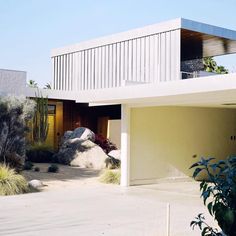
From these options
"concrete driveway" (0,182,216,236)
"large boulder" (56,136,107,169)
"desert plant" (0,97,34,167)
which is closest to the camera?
"concrete driveway" (0,182,216,236)

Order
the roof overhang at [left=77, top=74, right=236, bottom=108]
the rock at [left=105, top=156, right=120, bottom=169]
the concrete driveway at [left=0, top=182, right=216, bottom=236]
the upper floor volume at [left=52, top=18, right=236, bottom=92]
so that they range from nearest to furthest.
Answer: the concrete driveway at [left=0, top=182, right=216, bottom=236]
the roof overhang at [left=77, top=74, right=236, bottom=108]
the rock at [left=105, top=156, right=120, bottom=169]
the upper floor volume at [left=52, top=18, right=236, bottom=92]

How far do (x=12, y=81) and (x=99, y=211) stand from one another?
38.7 feet

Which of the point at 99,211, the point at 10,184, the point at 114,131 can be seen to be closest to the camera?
the point at 99,211

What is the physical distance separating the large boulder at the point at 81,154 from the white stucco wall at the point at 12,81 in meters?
3.26

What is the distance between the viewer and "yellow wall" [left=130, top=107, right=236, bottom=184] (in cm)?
1449

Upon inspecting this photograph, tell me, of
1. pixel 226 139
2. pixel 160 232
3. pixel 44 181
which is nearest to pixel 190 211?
pixel 160 232

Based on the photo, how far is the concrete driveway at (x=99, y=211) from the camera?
770 cm

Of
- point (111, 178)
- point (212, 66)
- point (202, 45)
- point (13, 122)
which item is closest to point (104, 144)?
point (111, 178)

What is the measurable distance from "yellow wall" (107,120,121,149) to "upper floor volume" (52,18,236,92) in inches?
91.4

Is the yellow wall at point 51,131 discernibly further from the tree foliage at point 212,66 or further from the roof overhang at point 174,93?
the tree foliage at point 212,66

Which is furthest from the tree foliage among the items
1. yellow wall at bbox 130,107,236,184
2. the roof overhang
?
the roof overhang

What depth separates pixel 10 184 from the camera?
1159 cm

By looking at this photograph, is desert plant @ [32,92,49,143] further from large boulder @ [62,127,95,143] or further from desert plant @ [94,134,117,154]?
desert plant @ [94,134,117,154]

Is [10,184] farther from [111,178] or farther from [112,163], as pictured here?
[112,163]
